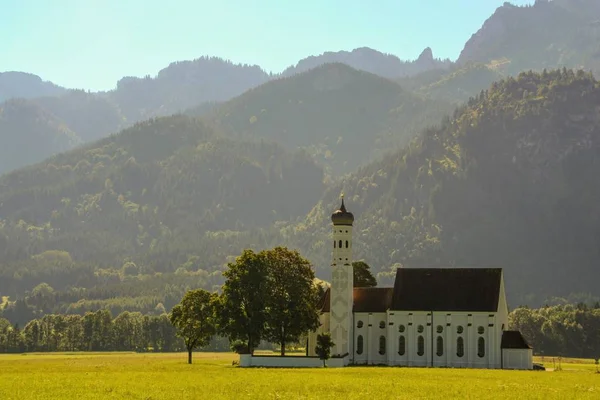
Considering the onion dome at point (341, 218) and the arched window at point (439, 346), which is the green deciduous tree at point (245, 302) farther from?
the arched window at point (439, 346)

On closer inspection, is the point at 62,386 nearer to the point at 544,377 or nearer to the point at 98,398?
the point at 98,398

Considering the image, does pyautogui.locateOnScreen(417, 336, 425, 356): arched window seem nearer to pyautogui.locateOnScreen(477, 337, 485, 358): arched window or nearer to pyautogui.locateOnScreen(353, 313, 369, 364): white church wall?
pyautogui.locateOnScreen(353, 313, 369, 364): white church wall

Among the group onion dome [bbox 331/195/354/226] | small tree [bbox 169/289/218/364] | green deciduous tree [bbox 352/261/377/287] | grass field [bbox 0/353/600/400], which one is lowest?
grass field [bbox 0/353/600/400]

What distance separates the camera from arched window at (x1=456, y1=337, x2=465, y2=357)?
131 meters

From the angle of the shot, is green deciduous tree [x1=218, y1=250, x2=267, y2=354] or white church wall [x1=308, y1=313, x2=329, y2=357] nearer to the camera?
green deciduous tree [x1=218, y1=250, x2=267, y2=354]

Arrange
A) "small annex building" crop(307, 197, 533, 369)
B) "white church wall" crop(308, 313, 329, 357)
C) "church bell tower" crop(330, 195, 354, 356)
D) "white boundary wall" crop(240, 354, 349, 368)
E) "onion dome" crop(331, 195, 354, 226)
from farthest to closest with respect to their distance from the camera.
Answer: "white church wall" crop(308, 313, 329, 357) < "onion dome" crop(331, 195, 354, 226) < "church bell tower" crop(330, 195, 354, 356) < "small annex building" crop(307, 197, 533, 369) < "white boundary wall" crop(240, 354, 349, 368)

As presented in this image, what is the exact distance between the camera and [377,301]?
137 meters

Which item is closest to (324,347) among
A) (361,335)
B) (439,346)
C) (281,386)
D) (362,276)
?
(361,335)

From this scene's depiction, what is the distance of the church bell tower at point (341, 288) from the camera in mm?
132250

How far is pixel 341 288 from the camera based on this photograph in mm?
134125

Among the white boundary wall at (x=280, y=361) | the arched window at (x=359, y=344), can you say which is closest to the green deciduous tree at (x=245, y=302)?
the white boundary wall at (x=280, y=361)

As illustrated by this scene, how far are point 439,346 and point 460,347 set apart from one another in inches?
120

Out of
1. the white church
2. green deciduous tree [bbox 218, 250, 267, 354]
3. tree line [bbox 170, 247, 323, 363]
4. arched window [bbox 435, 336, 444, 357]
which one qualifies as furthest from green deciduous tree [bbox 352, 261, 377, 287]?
green deciduous tree [bbox 218, 250, 267, 354]

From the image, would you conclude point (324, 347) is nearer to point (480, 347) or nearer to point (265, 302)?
point (265, 302)
